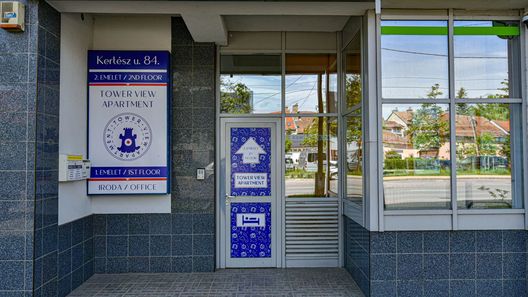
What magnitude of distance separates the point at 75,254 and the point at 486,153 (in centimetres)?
524

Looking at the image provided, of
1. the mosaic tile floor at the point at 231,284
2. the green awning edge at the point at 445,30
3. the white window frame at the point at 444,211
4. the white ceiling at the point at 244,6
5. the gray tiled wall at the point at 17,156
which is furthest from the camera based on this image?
the mosaic tile floor at the point at 231,284

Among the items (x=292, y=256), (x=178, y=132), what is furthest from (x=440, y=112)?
(x=178, y=132)

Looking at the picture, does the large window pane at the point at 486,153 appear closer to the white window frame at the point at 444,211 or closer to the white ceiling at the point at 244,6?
the white window frame at the point at 444,211

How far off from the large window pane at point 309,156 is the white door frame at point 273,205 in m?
0.14

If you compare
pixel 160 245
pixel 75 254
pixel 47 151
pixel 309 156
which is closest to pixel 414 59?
pixel 309 156

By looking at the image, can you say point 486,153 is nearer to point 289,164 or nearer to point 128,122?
point 289,164

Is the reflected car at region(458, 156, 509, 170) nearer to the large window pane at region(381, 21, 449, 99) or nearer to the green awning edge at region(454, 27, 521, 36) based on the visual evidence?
the large window pane at region(381, 21, 449, 99)

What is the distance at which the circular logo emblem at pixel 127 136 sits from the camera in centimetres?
489

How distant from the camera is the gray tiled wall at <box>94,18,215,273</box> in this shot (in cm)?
505

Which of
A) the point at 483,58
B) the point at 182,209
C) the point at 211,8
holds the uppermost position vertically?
the point at 211,8

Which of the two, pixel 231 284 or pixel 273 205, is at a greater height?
pixel 273 205

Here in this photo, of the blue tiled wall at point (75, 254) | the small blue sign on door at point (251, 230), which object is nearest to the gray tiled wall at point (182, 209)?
the blue tiled wall at point (75, 254)

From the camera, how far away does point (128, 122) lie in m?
4.92

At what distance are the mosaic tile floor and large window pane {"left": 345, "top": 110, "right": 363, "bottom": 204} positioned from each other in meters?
1.16
